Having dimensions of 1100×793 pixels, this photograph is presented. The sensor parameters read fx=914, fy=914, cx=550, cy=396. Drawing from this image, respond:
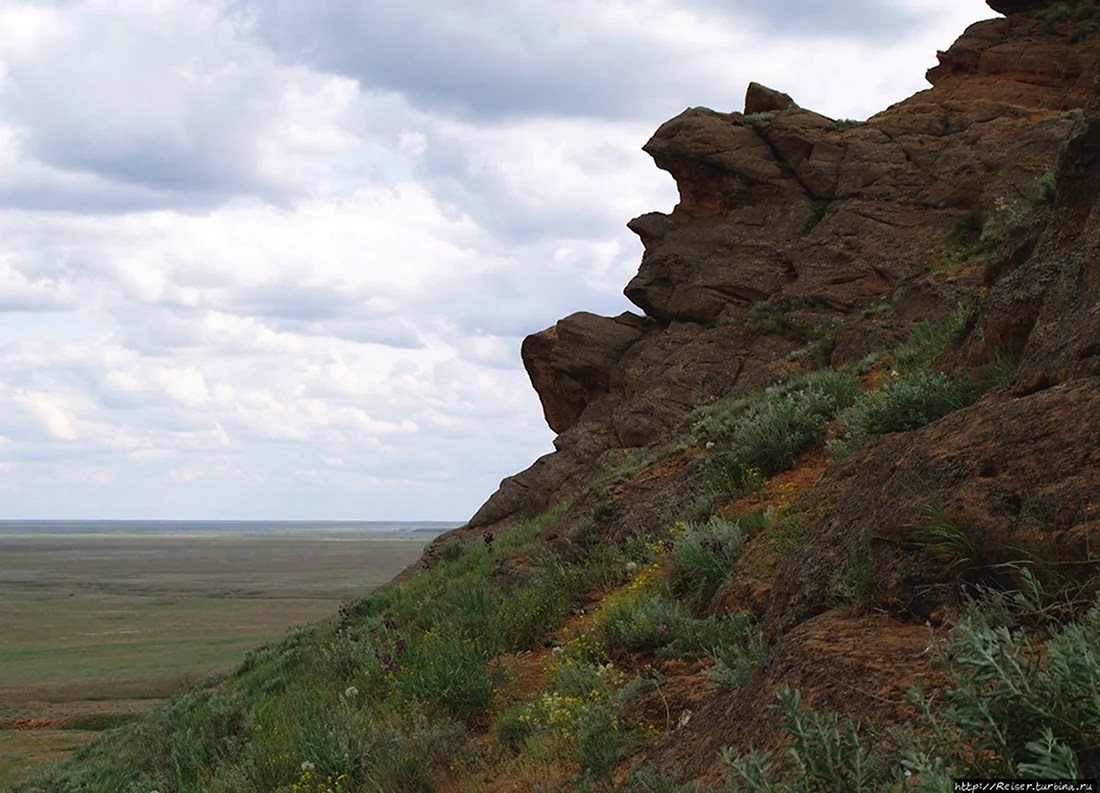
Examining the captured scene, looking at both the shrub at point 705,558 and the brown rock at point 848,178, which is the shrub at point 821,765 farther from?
the brown rock at point 848,178

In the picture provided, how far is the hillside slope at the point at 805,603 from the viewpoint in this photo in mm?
3115

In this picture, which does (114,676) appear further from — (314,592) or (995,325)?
(314,592)

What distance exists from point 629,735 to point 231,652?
40.0 m

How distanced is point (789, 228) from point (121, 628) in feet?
151

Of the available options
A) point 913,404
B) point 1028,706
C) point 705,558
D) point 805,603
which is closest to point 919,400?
point 913,404

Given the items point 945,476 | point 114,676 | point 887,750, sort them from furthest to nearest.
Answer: point 114,676 < point 945,476 < point 887,750

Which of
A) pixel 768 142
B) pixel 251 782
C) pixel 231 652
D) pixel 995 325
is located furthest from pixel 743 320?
pixel 231 652

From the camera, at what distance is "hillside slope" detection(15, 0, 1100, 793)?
3.12m

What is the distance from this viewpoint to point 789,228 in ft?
68.4

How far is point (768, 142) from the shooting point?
22.1 m

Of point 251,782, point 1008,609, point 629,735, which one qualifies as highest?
point 1008,609

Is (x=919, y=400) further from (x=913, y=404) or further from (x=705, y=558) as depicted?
(x=705, y=558)

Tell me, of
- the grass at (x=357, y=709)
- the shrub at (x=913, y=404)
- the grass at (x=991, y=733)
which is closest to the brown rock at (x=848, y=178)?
the grass at (x=357, y=709)

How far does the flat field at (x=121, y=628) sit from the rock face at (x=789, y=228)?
10785 millimetres
